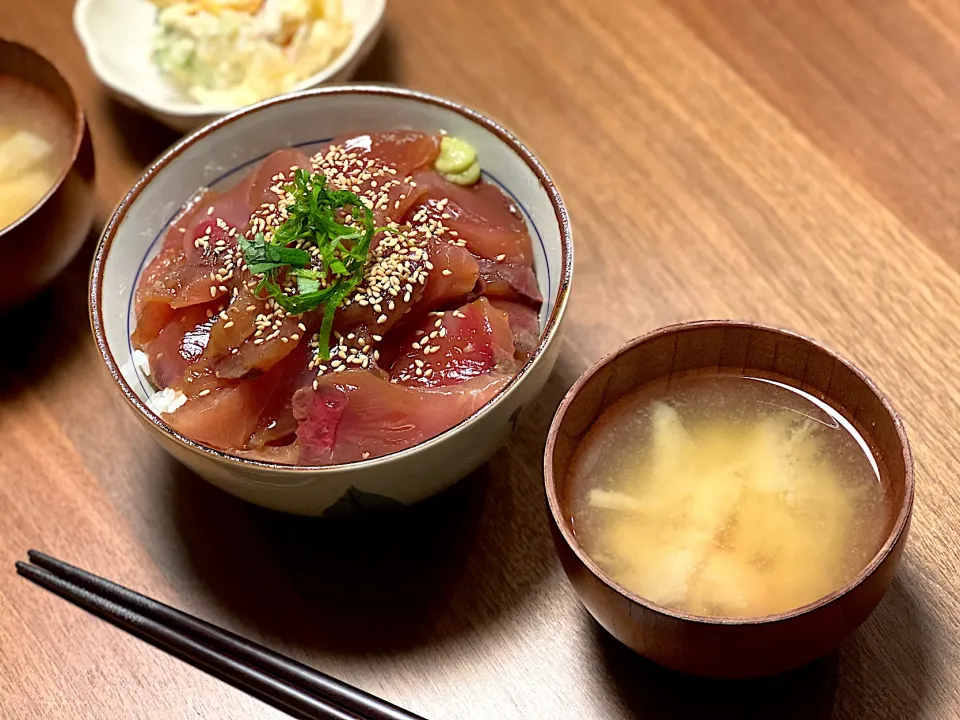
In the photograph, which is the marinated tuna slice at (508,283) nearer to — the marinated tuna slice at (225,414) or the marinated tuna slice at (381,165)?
the marinated tuna slice at (381,165)

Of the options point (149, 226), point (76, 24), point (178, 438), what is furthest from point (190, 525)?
point (76, 24)

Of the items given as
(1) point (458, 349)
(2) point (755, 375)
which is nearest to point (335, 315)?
(1) point (458, 349)

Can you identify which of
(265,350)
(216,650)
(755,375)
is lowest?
(216,650)

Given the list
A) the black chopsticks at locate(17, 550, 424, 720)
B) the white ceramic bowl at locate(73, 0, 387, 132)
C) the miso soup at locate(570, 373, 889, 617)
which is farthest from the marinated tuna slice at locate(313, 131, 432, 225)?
the black chopsticks at locate(17, 550, 424, 720)

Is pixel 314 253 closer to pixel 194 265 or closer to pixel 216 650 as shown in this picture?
pixel 194 265

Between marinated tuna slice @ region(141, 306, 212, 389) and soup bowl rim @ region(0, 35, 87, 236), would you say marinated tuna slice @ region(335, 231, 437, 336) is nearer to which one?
marinated tuna slice @ region(141, 306, 212, 389)

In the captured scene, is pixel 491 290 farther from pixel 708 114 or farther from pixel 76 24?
pixel 76 24
